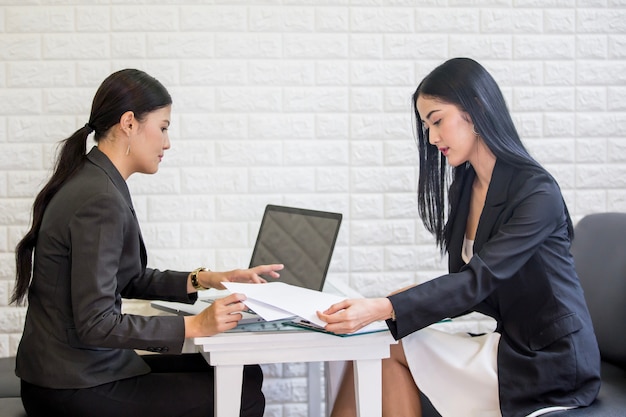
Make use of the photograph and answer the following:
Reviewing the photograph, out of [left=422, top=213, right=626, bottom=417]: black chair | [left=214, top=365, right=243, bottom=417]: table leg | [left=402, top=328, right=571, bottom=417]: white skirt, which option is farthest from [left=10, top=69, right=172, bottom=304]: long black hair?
[left=422, top=213, right=626, bottom=417]: black chair

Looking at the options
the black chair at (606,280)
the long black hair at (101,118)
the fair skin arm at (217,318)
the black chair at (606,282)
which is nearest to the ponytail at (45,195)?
the long black hair at (101,118)

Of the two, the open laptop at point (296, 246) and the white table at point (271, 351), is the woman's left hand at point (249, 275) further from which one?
the white table at point (271, 351)

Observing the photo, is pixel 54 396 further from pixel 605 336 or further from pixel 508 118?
pixel 605 336

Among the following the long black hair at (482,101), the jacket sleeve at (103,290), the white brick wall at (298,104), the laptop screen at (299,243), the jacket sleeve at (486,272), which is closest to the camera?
the jacket sleeve at (103,290)

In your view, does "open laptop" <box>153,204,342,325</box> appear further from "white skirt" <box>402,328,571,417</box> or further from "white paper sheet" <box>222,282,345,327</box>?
"white skirt" <box>402,328,571,417</box>

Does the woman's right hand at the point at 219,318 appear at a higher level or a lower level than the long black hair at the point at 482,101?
lower

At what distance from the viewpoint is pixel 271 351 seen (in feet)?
5.93

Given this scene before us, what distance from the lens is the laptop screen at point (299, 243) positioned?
2.14m

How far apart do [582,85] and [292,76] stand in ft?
3.70

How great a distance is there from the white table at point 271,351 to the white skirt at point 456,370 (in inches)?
6.2

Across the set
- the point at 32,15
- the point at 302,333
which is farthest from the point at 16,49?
the point at 302,333

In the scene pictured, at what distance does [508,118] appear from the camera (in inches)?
79.1

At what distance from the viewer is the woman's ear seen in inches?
76.3

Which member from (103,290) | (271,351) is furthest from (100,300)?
(271,351)
